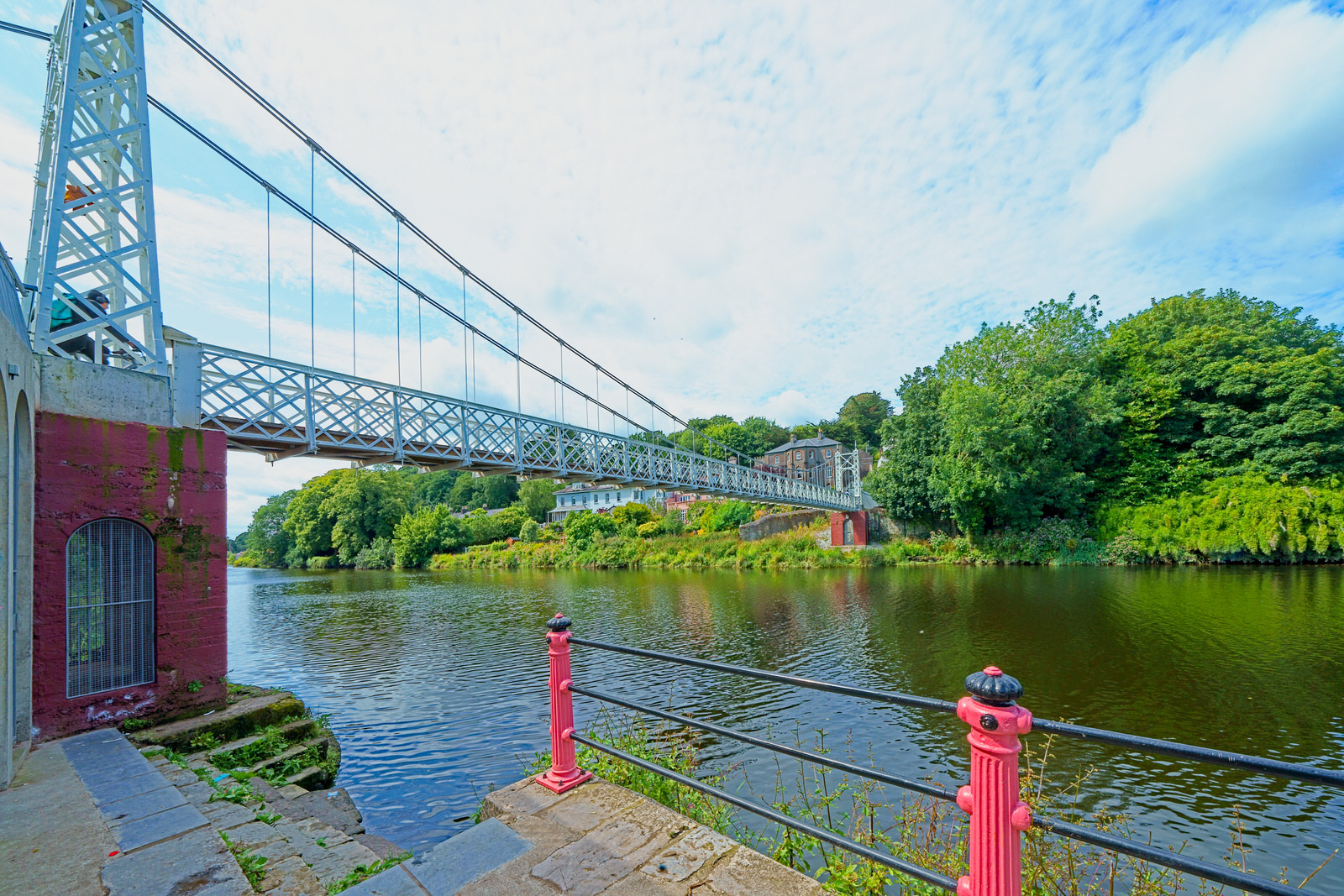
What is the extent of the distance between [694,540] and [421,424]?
25659 millimetres

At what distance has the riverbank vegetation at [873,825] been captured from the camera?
3.43 metres

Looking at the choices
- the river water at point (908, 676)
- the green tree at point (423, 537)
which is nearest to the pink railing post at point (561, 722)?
the river water at point (908, 676)

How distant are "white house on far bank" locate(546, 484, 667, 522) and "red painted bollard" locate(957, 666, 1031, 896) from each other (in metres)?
51.2

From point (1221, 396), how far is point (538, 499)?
50763 millimetres

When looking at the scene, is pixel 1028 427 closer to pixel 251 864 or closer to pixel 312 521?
pixel 251 864

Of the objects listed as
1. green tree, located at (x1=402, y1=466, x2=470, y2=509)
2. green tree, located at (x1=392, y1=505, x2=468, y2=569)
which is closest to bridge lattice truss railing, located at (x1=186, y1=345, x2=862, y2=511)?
green tree, located at (x1=392, y1=505, x2=468, y2=569)

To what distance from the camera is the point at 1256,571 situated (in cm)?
2086

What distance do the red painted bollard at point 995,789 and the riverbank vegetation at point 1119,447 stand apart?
93.6ft

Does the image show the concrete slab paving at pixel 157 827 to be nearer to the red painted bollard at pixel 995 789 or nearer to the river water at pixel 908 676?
the river water at pixel 908 676

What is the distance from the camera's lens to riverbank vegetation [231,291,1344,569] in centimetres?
2323

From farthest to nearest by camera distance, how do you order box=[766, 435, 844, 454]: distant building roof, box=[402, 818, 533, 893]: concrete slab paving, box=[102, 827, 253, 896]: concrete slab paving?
box=[766, 435, 844, 454]: distant building roof → box=[102, 827, 253, 896]: concrete slab paving → box=[402, 818, 533, 893]: concrete slab paving

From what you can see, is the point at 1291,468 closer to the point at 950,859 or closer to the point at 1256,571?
the point at 1256,571

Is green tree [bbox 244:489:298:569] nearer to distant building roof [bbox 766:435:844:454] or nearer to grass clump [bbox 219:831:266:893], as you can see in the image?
distant building roof [bbox 766:435:844:454]

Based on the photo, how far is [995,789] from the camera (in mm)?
1793
